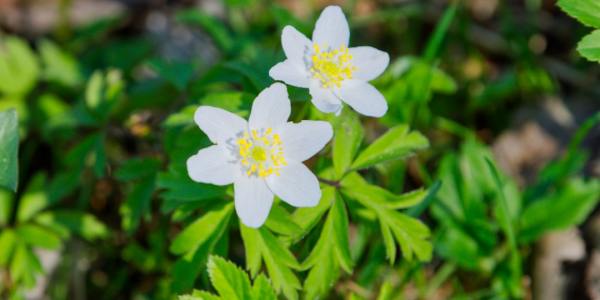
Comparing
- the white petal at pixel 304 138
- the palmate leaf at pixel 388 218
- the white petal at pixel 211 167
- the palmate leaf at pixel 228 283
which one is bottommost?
the palmate leaf at pixel 228 283

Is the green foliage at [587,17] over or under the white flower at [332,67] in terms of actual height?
over

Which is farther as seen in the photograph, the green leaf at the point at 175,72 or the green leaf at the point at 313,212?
the green leaf at the point at 175,72

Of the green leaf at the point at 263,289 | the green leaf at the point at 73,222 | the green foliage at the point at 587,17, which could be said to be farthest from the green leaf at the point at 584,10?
the green leaf at the point at 73,222

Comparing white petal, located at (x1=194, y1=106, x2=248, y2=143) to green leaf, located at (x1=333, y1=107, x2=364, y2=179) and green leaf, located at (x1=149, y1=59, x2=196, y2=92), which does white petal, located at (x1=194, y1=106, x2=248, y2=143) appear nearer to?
green leaf, located at (x1=333, y1=107, x2=364, y2=179)

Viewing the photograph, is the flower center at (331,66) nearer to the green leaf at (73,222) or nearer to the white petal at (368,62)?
the white petal at (368,62)

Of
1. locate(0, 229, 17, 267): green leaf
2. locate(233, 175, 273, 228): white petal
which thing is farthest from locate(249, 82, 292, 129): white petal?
locate(0, 229, 17, 267): green leaf

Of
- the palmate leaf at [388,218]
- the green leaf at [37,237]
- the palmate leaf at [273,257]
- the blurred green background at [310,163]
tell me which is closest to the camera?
the palmate leaf at [273,257]

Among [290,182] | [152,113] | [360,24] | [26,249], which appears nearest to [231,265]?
[290,182]

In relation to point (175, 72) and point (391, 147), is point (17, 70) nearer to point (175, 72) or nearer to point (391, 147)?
point (175, 72)
